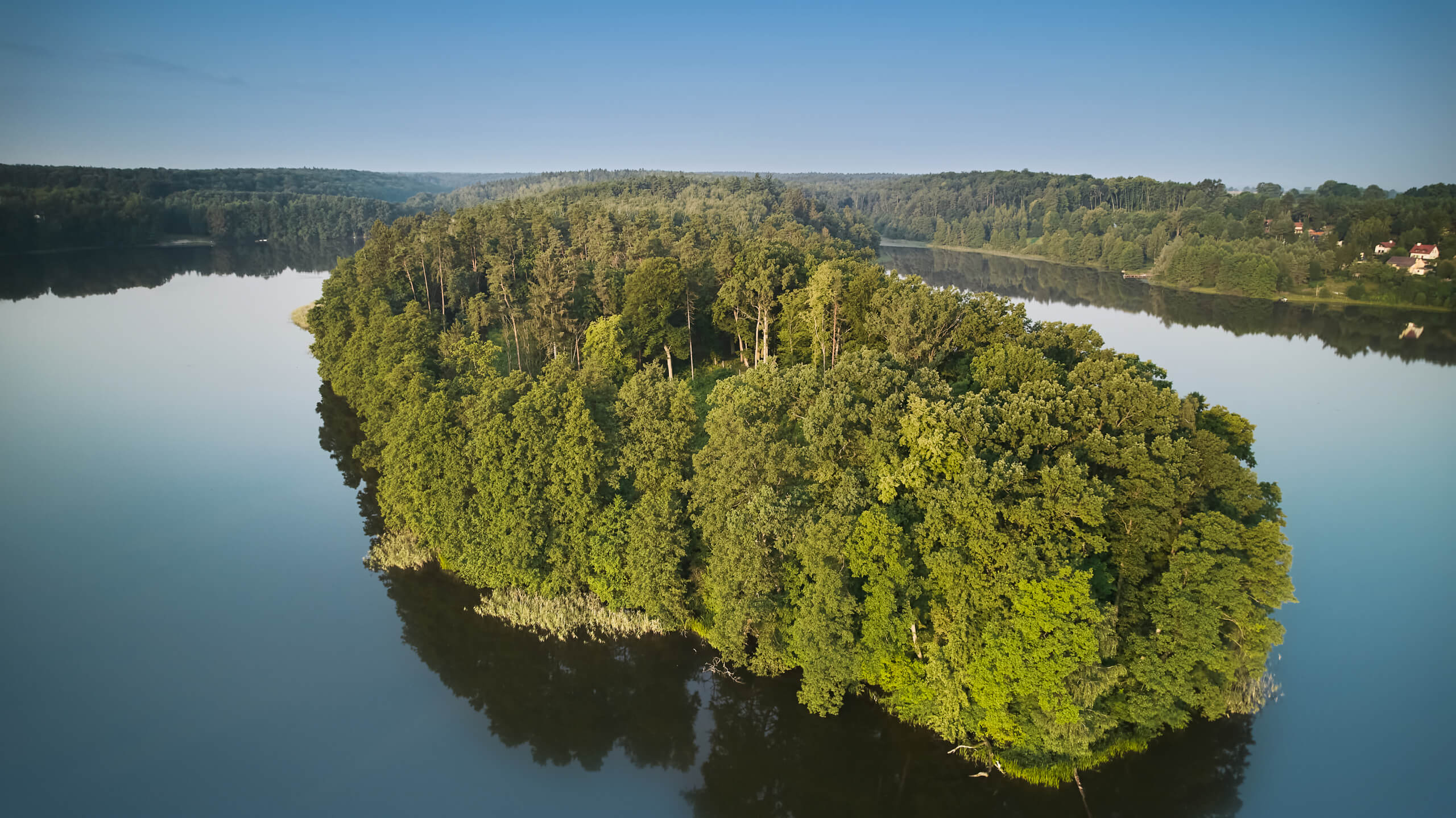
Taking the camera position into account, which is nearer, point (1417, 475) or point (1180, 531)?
point (1180, 531)

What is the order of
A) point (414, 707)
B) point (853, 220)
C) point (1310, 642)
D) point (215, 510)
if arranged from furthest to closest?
point (853, 220), point (215, 510), point (1310, 642), point (414, 707)

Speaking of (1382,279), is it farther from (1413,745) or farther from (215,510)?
(215,510)

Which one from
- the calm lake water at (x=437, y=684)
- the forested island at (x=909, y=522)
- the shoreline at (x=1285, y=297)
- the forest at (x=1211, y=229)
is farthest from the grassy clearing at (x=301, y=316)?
the forest at (x=1211, y=229)

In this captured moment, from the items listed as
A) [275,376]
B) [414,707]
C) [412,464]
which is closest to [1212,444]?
[414,707]

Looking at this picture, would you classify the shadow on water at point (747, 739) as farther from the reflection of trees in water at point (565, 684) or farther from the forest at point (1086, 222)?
the forest at point (1086, 222)

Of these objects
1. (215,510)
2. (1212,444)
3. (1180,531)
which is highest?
(1212,444)
